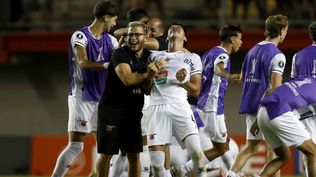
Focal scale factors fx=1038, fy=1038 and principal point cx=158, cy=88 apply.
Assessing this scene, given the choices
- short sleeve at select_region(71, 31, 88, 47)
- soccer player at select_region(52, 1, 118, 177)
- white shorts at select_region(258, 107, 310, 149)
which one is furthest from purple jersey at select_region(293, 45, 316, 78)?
short sleeve at select_region(71, 31, 88, 47)

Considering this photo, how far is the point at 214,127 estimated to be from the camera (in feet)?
47.5

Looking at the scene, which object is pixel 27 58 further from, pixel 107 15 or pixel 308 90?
pixel 308 90

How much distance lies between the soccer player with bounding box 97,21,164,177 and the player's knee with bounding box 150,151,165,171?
0.41 metres

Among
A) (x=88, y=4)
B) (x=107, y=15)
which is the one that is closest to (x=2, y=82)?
(x=88, y=4)

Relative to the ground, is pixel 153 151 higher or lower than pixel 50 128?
higher

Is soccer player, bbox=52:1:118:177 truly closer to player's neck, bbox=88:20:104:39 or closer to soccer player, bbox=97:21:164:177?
player's neck, bbox=88:20:104:39

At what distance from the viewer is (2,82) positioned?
22391 mm

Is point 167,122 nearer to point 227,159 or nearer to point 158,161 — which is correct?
point 158,161

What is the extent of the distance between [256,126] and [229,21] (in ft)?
24.8

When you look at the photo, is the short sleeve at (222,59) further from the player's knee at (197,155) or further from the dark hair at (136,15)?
the player's knee at (197,155)

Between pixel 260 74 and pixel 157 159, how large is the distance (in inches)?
69.5

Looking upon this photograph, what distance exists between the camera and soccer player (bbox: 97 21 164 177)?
11953 mm

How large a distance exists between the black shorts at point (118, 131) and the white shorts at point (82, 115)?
1.05 m

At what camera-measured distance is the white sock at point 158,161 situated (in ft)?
41.3
